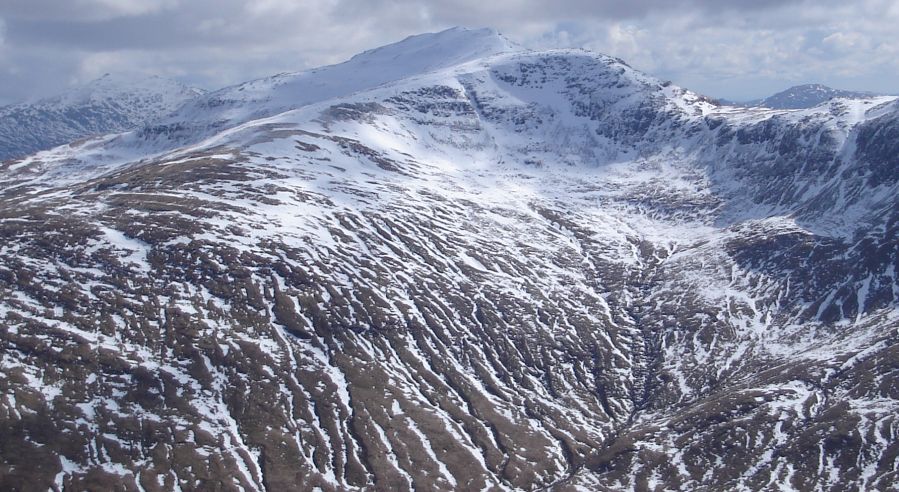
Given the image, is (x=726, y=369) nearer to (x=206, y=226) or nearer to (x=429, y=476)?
(x=429, y=476)

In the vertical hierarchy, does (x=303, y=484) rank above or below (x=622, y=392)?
above

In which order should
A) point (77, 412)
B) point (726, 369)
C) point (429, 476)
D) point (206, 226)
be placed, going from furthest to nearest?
point (206, 226) < point (726, 369) < point (429, 476) < point (77, 412)

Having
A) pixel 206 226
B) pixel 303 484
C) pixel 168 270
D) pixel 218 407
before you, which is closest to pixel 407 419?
pixel 303 484

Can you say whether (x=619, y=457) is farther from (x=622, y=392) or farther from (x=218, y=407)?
(x=218, y=407)

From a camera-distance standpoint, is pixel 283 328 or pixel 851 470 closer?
pixel 851 470

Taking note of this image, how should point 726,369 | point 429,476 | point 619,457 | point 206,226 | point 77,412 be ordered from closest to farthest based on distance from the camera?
point 77,412 → point 429,476 → point 619,457 → point 726,369 → point 206,226

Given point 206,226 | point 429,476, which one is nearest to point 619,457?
point 429,476

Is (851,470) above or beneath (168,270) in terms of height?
beneath

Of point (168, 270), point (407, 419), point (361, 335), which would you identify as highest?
point (168, 270)

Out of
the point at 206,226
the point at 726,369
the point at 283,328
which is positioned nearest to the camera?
the point at 283,328

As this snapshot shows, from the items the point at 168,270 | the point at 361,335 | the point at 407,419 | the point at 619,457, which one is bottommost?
the point at 619,457
